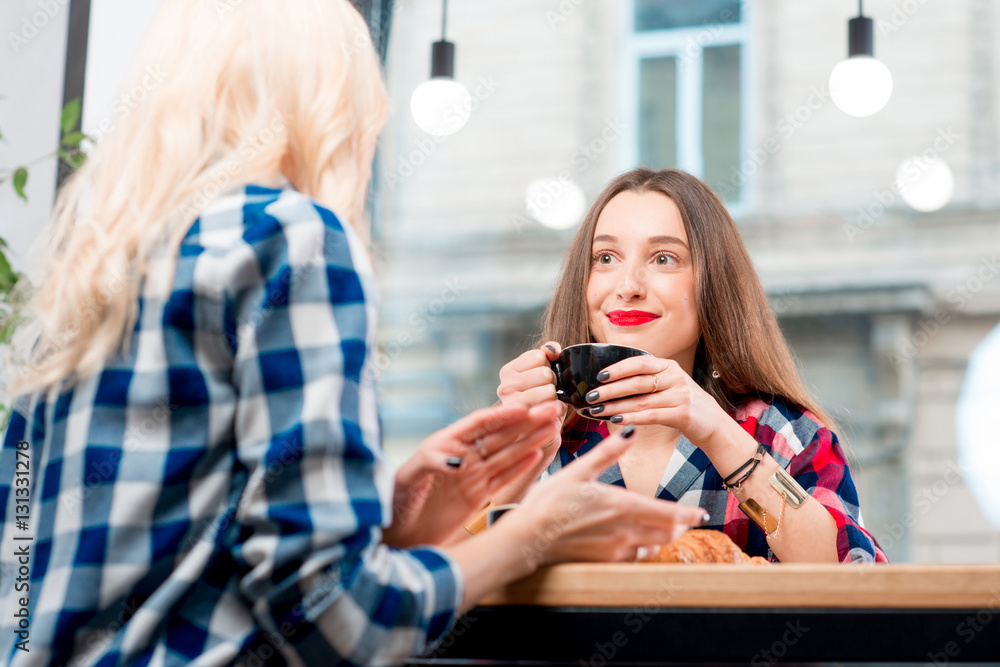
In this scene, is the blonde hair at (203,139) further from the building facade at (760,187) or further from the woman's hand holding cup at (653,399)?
the building facade at (760,187)

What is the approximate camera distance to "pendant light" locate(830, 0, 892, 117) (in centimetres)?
293

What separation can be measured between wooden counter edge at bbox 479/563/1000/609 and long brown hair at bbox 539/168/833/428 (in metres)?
0.86

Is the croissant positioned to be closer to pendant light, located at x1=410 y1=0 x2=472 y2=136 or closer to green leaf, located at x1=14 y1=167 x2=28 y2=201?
green leaf, located at x1=14 y1=167 x2=28 y2=201

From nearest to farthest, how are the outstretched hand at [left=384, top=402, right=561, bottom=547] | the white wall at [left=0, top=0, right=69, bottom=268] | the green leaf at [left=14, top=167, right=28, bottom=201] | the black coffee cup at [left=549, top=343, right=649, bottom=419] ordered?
the outstretched hand at [left=384, top=402, right=561, bottom=547], the black coffee cup at [left=549, top=343, right=649, bottom=419], the green leaf at [left=14, top=167, right=28, bottom=201], the white wall at [left=0, top=0, right=69, bottom=268]

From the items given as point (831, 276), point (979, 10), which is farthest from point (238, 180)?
point (979, 10)

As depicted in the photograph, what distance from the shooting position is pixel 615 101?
5539 millimetres

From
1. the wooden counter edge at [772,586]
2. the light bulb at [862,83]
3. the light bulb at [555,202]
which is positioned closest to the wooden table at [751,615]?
the wooden counter edge at [772,586]

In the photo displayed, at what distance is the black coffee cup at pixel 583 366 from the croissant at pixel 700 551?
0.29 meters

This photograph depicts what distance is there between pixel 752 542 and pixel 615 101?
14.4ft

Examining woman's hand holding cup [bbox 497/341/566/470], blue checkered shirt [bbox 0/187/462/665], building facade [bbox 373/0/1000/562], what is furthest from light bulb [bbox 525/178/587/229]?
blue checkered shirt [bbox 0/187/462/665]

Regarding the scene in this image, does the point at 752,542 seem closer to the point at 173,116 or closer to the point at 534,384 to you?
the point at 534,384

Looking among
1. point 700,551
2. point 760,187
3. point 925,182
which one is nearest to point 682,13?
point 760,187

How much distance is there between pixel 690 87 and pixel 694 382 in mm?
4471

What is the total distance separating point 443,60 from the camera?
3.18m
